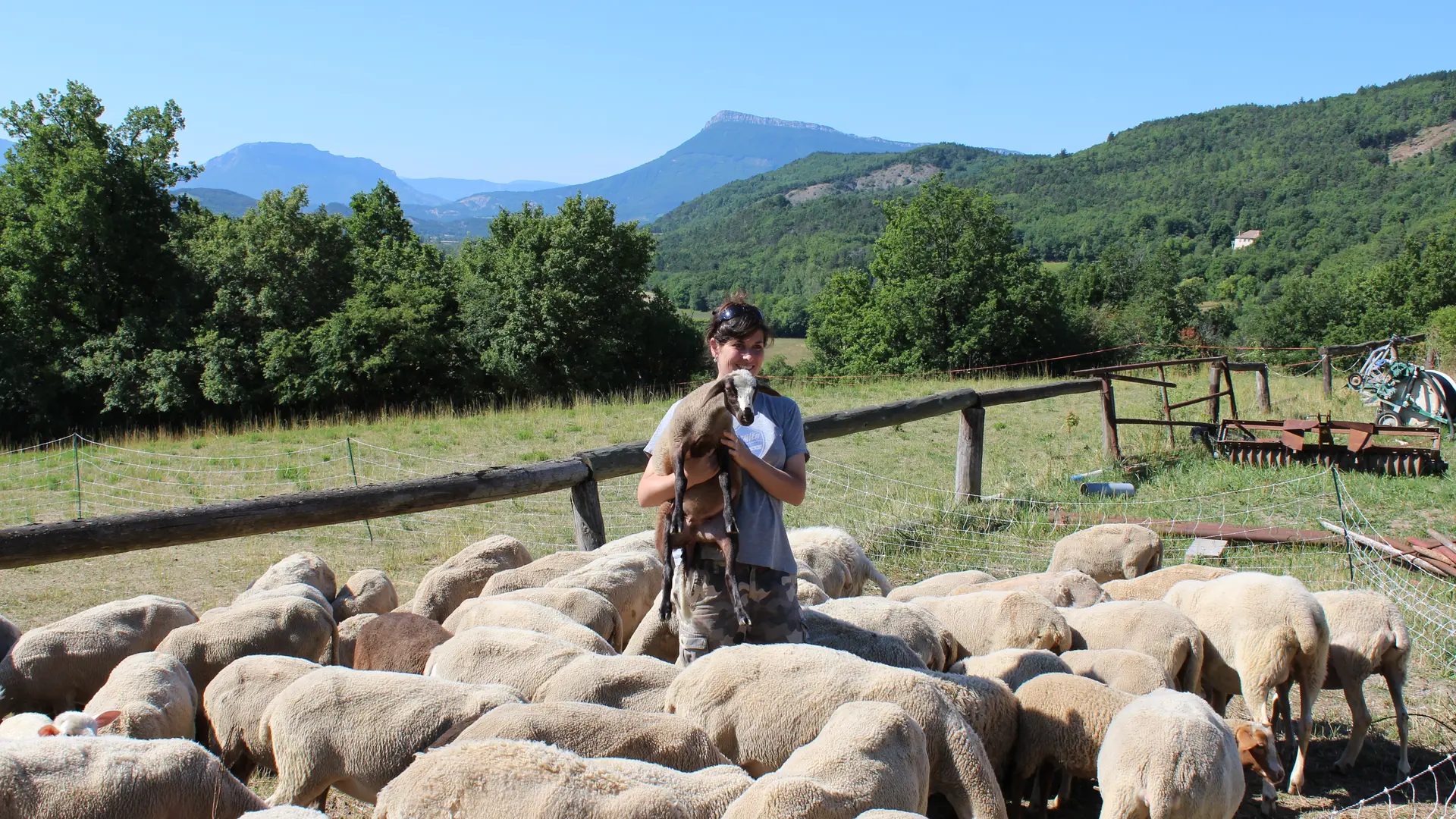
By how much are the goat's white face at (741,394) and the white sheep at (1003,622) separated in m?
2.12

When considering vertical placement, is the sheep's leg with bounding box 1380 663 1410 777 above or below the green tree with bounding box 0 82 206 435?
below

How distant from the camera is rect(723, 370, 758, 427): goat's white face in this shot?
3154 millimetres

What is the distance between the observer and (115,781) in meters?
2.85

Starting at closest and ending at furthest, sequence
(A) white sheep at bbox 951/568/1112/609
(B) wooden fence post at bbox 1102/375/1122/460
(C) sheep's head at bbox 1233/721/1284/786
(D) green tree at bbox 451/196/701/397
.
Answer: (C) sheep's head at bbox 1233/721/1284/786 < (A) white sheep at bbox 951/568/1112/609 < (B) wooden fence post at bbox 1102/375/1122/460 < (D) green tree at bbox 451/196/701/397

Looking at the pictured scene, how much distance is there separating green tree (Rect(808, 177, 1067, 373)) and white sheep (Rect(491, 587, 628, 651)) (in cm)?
3675

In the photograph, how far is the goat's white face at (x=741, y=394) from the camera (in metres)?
3.15

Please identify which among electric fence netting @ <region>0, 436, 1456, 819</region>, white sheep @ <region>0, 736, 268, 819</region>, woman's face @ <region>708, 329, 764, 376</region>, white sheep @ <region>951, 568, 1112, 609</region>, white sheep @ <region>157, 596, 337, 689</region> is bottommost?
electric fence netting @ <region>0, 436, 1456, 819</region>

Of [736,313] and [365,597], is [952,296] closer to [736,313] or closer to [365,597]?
[365,597]

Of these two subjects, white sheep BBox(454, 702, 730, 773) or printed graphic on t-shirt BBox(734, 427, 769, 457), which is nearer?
white sheep BBox(454, 702, 730, 773)

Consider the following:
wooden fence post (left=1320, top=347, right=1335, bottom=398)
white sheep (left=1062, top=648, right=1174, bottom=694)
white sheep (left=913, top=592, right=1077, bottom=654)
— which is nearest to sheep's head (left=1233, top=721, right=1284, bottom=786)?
white sheep (left=1062, top=648, right=1174, bottom=694)

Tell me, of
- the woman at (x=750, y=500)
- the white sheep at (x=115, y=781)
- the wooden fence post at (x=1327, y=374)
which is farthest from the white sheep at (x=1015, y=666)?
the wooden fence post at (x=1327, y=374)

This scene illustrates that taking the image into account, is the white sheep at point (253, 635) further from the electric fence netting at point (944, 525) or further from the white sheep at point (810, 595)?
the white sheep at point (810, 595)

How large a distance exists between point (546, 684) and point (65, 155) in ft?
100

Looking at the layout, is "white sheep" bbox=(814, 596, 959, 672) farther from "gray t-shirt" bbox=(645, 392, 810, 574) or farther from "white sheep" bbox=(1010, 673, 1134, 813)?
"gray t-shirt" bbox=(645, 392, 810, 574)
